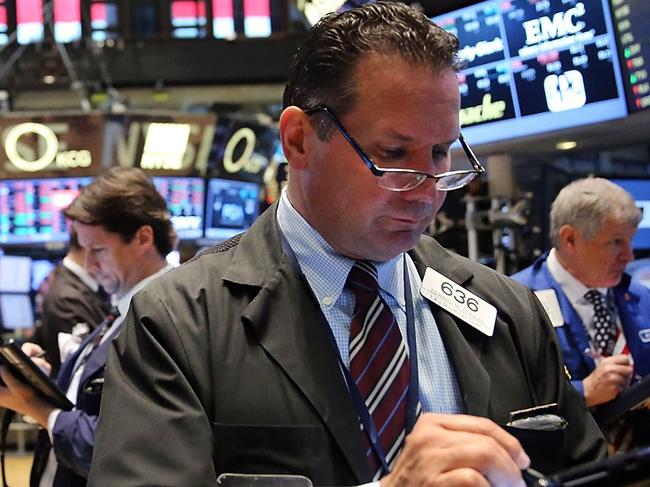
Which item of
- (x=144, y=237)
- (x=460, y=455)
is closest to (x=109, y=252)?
(x=144, y=237)

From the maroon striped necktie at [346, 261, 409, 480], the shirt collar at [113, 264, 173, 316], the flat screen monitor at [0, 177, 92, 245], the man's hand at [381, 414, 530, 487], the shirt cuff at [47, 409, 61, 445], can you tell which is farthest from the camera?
the flat screen monitor at [0, 177, 92, 245]

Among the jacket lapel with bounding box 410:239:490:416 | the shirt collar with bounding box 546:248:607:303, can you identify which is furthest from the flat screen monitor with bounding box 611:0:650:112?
the jacket lapel with bounding box 410:239:490:416

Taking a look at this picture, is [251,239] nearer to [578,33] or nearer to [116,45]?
[578,33]

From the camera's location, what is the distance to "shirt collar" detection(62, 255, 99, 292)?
17.4 feet

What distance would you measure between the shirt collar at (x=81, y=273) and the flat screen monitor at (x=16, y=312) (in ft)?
15.6

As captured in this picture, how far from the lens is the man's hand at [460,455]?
1.22 meters

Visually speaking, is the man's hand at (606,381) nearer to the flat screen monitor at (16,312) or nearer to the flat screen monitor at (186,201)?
the flat screen monitor at (186,201)

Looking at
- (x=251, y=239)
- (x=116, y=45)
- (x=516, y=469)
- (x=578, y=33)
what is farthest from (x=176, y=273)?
(x=116, y=45)

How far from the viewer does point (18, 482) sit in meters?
7.79

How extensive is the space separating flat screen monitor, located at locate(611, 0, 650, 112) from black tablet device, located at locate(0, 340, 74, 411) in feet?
6.22

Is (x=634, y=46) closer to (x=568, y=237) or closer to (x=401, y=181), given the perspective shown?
(x=568, y=237)

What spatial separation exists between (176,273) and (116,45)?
10616 mm

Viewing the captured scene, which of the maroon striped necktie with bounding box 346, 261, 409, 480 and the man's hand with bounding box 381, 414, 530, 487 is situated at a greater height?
the maroon striped necktie with bounding box 346, 261, 409, 480

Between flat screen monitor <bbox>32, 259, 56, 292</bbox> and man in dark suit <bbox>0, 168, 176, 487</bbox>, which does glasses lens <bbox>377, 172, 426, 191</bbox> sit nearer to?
man in dark suit <bbox>0, 168, 176, 487</bbox>
